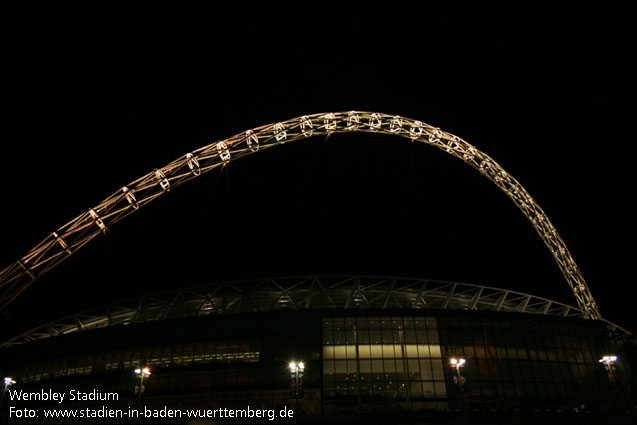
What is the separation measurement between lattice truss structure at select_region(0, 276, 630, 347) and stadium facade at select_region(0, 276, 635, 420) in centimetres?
601

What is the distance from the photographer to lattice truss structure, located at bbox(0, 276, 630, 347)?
53.0 meters

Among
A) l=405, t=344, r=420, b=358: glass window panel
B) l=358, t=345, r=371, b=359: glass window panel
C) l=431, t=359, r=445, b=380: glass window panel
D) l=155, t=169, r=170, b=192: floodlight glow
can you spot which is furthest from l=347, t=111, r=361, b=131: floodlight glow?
l=431, t=359, r=445, b=380: glass window panel

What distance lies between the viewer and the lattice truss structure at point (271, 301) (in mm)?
53000

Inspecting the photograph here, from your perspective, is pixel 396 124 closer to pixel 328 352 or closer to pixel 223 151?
pixel 223 151

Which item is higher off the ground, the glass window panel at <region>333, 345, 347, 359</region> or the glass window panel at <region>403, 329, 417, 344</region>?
the glass window panel at <region>403, 329, 417, 344</region>

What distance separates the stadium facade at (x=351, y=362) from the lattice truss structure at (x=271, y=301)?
19.7 feet

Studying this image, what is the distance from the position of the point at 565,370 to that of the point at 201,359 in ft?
137

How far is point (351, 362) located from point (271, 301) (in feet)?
56.0

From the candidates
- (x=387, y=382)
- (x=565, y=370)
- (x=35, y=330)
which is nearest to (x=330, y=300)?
(x=387, y=382)

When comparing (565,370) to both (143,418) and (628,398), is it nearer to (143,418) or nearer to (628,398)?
(628,398)

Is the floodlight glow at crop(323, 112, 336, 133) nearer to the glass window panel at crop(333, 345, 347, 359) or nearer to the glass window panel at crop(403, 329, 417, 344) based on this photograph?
the glass window panel at crop(333, 345, 347, 359)

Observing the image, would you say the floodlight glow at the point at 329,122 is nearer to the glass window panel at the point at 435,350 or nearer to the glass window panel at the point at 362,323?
the glass window panel at the point at 362,323

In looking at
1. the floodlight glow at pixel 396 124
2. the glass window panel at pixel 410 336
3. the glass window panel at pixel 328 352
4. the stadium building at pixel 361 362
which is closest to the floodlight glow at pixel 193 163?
the floodlight glow at pixel 396 124

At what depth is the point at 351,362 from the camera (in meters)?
40.6
